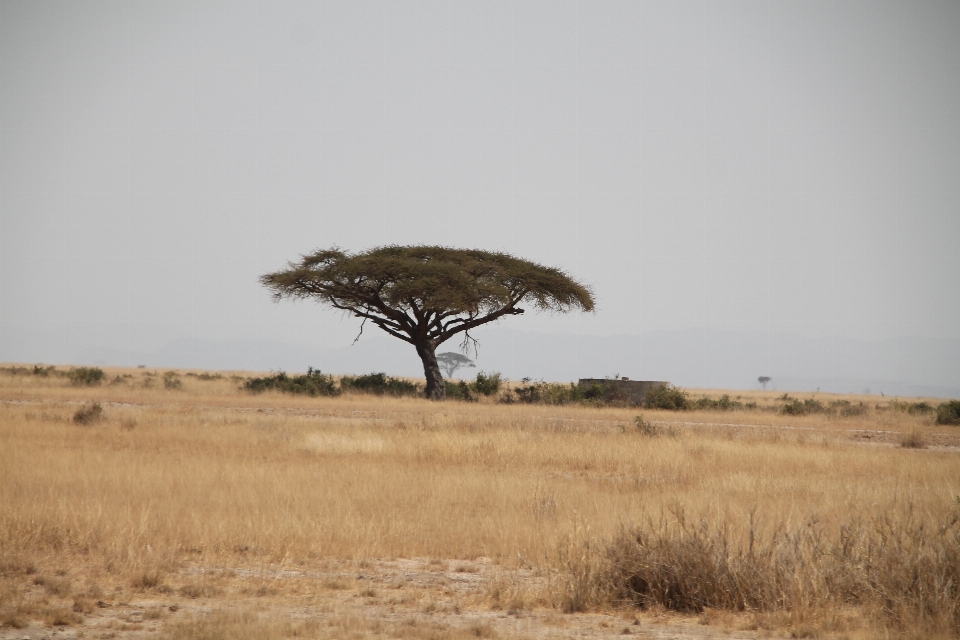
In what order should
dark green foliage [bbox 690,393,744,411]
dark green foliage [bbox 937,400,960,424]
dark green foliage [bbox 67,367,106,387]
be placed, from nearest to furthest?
dark green foliage [bbox 937,400,960,424] → dark green foliage [bbox 690,393,744,411] → dark green foliage [bbox 67,367,106,387]

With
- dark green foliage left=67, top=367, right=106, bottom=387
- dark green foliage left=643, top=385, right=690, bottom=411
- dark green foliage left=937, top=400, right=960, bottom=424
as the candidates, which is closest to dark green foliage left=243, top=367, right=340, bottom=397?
dark green foliage left=67, top=367, right=106, bottom=387

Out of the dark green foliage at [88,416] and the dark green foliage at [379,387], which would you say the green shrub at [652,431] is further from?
the dark green foliage at [379,387]

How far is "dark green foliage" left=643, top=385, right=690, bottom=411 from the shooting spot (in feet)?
122

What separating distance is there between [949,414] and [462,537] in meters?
29.3

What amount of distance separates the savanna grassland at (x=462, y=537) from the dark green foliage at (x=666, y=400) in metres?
17.3

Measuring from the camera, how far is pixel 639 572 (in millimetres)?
8109

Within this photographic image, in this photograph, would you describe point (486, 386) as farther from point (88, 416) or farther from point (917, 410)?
point (88, 416)

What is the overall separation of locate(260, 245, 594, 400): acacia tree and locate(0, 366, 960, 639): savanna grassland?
816 inches

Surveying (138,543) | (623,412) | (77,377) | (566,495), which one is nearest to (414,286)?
(623,412)

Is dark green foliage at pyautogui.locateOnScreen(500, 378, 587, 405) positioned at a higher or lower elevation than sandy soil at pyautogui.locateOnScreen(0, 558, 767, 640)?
higher

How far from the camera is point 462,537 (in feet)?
33.9

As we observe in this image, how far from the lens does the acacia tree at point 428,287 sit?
40406 millimetres

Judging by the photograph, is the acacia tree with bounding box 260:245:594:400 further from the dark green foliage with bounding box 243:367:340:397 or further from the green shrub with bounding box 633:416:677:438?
the green shrub with bounding box 633:416:677:438

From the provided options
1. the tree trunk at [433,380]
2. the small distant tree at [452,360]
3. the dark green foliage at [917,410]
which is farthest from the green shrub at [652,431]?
the small distant tree at [452,360]
